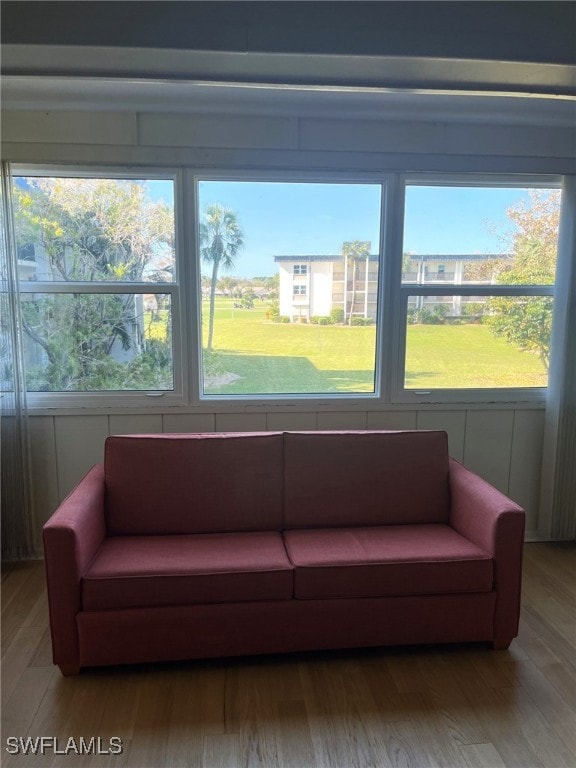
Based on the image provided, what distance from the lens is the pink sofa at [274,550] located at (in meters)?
2.01

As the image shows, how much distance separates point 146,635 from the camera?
79.2 inches

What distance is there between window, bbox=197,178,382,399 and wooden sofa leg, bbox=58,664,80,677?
4.97 feet

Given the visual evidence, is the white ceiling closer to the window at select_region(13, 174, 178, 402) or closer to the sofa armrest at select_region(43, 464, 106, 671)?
the window at select_region(13, 174, 178, 402)

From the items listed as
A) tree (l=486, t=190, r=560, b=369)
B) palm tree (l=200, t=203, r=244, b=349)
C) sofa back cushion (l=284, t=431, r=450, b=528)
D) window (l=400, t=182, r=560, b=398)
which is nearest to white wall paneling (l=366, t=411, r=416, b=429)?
window (l=400, t=182, r=560, b=398)

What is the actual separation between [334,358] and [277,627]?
159 cm

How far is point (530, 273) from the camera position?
3111mm

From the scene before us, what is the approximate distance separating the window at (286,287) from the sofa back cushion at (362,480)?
1.88ft

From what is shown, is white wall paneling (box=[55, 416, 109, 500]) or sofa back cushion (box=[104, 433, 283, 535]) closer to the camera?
sofa back cushion (box=[104, 433, 283, 535])

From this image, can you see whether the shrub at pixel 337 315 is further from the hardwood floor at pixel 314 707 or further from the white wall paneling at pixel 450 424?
the hardwood floor at pixel 314 707

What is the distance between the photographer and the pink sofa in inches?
79.0

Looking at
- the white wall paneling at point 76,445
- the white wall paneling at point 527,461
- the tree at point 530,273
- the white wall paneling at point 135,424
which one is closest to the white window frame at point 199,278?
the white wall paneling at point 135,424

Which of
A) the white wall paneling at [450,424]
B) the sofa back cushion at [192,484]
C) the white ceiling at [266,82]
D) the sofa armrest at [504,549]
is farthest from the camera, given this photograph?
the white wall paneling at [450,424]

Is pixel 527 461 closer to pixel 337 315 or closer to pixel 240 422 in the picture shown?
pixel 337 315

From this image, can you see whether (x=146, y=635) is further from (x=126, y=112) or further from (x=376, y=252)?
(x=126, y=112)
